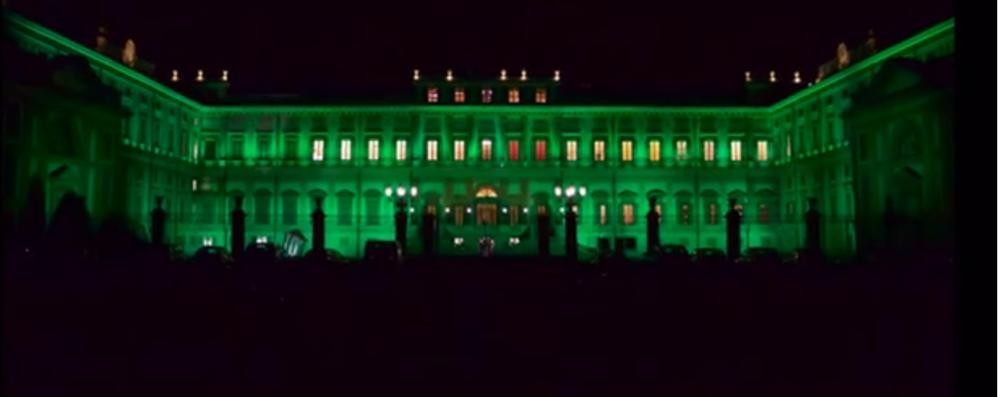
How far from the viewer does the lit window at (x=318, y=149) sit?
52.6 meters

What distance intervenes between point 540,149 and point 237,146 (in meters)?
18.6

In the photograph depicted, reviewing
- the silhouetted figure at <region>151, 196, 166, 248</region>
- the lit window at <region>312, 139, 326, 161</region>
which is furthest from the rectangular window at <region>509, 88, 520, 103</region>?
the silhouetted figure at <region>151, 196, 166, 248</region>

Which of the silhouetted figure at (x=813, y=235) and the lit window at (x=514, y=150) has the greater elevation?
the lit window at (x=514, y=150)

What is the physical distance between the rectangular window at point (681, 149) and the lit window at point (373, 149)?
728 inches

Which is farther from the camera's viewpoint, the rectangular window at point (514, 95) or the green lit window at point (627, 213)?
the rectangular window at point (514, 95)

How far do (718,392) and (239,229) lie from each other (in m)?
22.2

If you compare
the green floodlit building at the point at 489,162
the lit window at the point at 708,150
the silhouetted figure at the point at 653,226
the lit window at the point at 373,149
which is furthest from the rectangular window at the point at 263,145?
the silhouetted figure at the point at 653,226

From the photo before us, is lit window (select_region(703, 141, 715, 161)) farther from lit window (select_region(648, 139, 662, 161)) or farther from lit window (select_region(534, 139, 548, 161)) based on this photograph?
lit window (select_region(534, 139, 548, 161))

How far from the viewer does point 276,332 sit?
392 inches

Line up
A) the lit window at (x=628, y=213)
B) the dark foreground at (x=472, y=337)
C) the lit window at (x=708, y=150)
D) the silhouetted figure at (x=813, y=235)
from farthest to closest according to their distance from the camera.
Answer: the lit window at (x=708, y=150) < the lit window at (x=628, y=213) < the silhouetted figure at (x=813, y=235) < the dark foreground at (x=472, y=337)

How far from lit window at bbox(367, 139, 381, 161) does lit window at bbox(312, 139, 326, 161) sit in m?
2.79

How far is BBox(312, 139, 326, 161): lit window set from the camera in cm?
5256

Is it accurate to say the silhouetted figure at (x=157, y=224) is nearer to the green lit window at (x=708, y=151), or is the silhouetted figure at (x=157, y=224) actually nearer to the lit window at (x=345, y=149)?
the lit window at (x=345, y=149)

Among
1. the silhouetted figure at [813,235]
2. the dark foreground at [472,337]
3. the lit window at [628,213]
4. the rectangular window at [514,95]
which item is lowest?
the dark foreground at [472,337]
